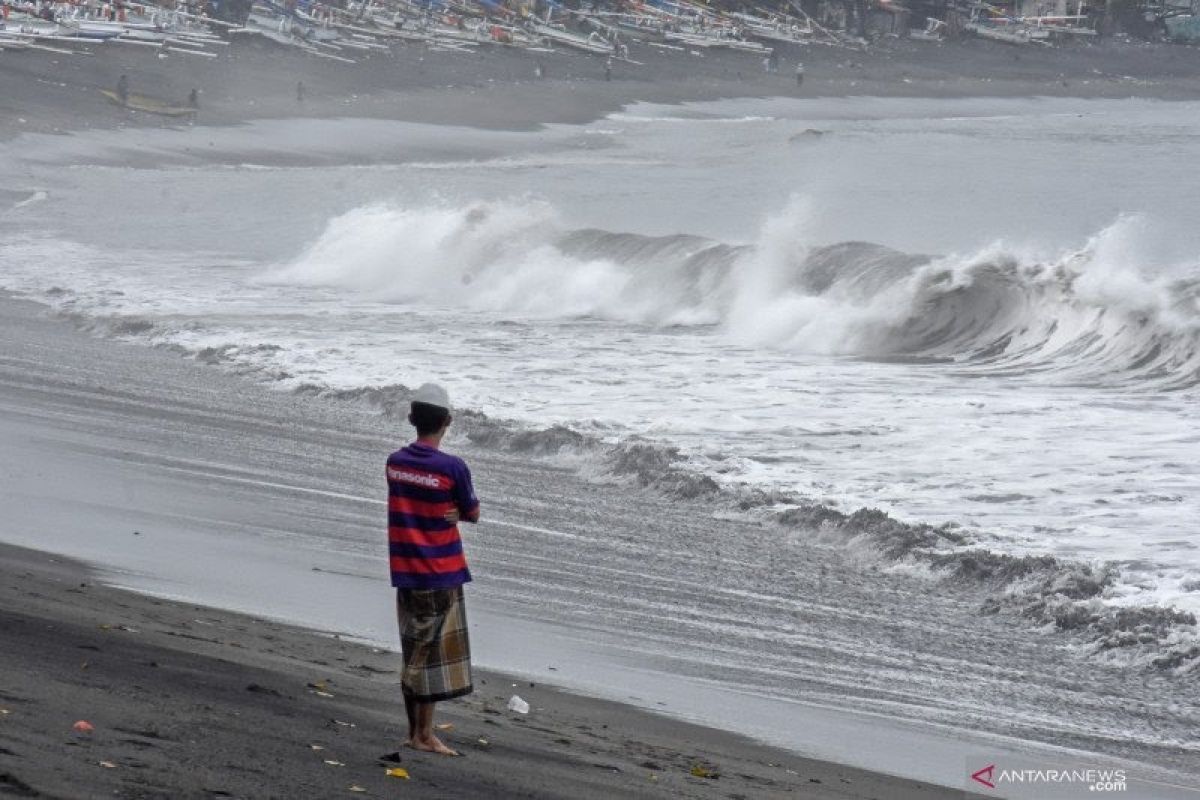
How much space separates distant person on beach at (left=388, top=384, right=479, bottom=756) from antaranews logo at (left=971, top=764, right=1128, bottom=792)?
2.28 metres

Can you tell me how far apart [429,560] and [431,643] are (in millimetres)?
292

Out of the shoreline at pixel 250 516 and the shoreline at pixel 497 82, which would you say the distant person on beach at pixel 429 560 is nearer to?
the shoreline at pixel 250 516

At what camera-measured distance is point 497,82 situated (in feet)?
258

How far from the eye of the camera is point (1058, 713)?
8.00 m

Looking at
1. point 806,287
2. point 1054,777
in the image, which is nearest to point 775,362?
point 806,287

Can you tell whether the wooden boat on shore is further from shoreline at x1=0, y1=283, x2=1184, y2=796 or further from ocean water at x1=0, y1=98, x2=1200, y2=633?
shoreline at x1=0, y1=283, x2=1184, y2=796

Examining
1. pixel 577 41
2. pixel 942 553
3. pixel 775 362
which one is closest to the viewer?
pixel 942 553

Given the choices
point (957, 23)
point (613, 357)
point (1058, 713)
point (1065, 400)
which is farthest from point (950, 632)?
point (957, 23)

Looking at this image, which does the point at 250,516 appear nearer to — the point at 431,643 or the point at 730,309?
the point at 431,643

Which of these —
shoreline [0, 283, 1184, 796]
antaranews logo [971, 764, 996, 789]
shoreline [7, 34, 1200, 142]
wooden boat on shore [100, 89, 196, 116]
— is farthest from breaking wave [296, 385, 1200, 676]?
wooden boat on shore [100, 89, 196, 116]

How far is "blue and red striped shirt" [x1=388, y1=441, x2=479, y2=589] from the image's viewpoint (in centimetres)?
572

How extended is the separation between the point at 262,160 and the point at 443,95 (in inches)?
794

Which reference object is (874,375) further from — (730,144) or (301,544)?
(730,144)

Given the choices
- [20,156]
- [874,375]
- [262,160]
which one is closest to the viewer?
[874,375]
